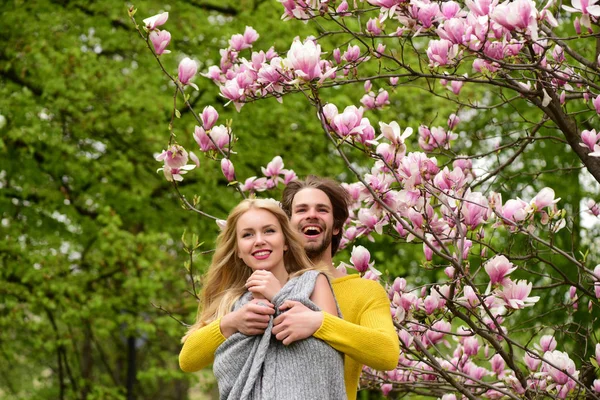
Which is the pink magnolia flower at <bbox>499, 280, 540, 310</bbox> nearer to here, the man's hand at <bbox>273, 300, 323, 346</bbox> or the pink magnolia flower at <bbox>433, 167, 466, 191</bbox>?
the pink magnolia flower at <bbox>433, 167, 466, 191</bbox>

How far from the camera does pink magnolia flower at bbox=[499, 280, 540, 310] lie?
110 inches

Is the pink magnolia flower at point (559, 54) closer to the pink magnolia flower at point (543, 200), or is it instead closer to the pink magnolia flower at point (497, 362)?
the pink magnolia flower at point (543, 200)

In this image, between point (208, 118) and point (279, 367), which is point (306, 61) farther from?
point (279, 367)

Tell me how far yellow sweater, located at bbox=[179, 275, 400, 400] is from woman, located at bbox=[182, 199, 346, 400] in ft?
0.17

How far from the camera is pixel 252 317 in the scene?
2453 millimetres

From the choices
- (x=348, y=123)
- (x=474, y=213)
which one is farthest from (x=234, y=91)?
(x=474, y=213)

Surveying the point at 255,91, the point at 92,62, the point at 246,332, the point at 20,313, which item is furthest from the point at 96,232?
the point at 246,332

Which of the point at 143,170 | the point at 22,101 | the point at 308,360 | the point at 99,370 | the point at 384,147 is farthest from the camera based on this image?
the point at 99,370

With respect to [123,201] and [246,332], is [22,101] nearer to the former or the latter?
[123,201]

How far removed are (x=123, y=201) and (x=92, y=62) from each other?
1.68m

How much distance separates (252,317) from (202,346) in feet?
0.90

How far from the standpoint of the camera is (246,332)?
8.14ft

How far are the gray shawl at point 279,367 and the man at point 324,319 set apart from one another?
4 centimetres

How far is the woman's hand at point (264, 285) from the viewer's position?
2523mm
